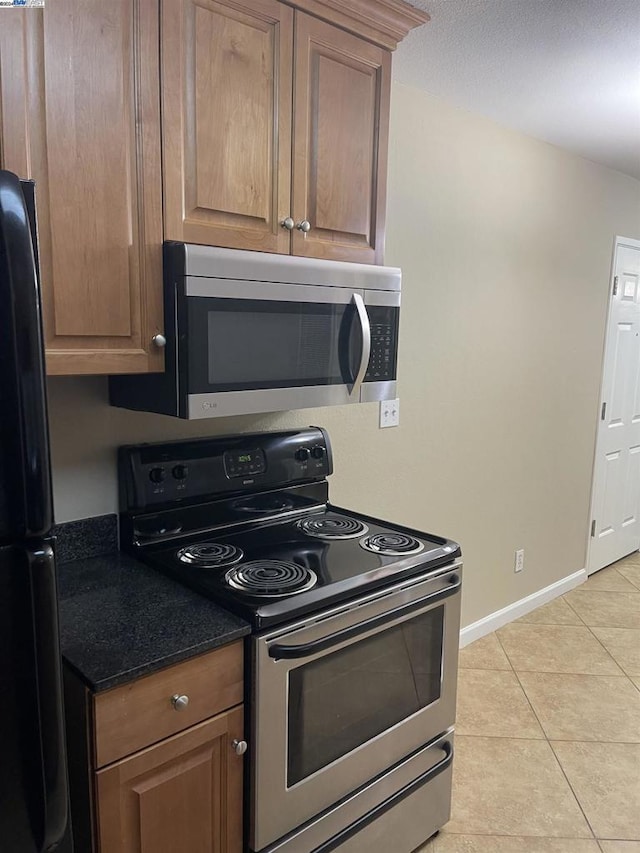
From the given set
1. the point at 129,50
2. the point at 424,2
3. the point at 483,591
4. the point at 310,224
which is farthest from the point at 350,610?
the point at 483,591

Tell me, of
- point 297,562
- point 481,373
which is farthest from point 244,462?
point 481,373

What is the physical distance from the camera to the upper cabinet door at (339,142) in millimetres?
1712

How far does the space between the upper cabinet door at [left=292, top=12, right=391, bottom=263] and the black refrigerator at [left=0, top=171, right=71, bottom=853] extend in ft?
3.01

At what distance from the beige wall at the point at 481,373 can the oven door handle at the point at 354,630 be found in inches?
26.7

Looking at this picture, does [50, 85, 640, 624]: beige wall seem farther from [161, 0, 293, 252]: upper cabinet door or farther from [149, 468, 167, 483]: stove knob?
[161, 0, 293, 252]: upper cabinet door

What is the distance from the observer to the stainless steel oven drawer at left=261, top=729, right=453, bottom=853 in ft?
5.38

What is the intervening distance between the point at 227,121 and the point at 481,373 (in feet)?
6.09

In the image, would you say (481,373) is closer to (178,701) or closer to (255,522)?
(255,522)

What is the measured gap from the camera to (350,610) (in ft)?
5.28

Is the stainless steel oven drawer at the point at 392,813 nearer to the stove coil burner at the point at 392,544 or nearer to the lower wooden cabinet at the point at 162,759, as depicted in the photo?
the lower wooden cabinet at the point at 162,759

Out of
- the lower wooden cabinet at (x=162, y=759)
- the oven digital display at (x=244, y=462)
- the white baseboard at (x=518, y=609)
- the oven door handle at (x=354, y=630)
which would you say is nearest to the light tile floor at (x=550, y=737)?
the white baseboard at (x=518, y=609)

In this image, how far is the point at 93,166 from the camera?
136 centimetres

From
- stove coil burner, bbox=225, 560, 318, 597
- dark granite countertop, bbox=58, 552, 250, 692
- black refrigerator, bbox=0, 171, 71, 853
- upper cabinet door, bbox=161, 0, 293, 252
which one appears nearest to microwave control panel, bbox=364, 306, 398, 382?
upper cabinet door, bbox=161, 0, 293, 252

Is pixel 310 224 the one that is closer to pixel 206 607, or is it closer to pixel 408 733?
pixel 206 607
